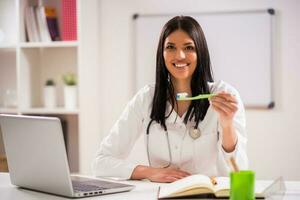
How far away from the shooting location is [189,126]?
218cm

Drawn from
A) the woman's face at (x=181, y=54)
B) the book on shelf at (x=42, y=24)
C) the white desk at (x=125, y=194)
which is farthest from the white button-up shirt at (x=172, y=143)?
the book on shelf at (x=42, y=24)

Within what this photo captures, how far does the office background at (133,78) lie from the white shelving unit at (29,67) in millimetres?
202

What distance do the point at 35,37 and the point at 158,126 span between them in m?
1.73

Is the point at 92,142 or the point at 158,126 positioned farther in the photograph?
the point at 92,142

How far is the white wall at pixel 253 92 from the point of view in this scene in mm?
3393

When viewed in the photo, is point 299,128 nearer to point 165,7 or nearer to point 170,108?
point 165,7

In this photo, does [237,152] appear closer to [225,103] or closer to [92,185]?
[225,103]

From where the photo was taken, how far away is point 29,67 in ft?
12.1

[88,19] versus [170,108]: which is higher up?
[88,19]

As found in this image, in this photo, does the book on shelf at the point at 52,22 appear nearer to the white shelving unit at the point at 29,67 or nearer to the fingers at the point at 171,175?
the white shelving unit at the point at 29,67

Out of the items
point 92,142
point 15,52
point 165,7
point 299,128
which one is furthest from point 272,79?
point 15,52

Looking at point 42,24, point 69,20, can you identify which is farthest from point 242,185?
point 42,24

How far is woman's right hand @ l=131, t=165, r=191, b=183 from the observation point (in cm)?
192

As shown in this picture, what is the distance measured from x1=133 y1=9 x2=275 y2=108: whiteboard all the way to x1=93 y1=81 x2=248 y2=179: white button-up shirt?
1.26 metres
